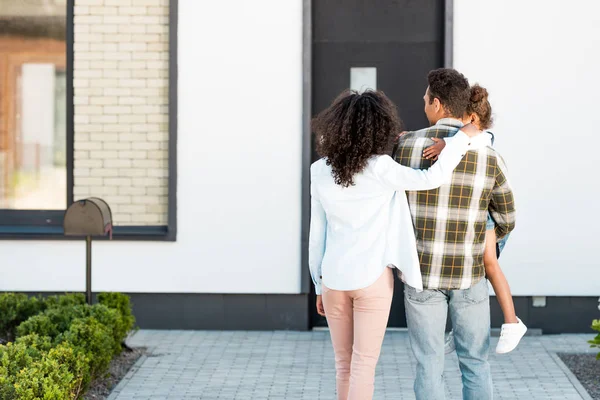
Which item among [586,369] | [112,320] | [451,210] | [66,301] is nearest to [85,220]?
[66,301]

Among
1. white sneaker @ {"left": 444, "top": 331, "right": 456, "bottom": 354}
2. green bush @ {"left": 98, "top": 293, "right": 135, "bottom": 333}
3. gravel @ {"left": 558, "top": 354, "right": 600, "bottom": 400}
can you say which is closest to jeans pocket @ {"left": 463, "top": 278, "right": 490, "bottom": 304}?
white sneaker @ {"left": 444, "top": 331, "right": 456, "bottom": 354}

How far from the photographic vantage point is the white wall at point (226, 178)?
7.99 metres

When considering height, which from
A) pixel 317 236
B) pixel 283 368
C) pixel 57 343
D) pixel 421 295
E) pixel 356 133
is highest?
pixel 356 133

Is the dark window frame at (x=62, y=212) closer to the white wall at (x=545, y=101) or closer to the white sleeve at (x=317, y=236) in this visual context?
the white wall at (x=545, y=101)

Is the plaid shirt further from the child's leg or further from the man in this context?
the child's leg

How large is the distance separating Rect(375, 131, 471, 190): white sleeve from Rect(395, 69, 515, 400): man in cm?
11

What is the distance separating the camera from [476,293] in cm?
445

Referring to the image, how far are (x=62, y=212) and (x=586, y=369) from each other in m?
4.49

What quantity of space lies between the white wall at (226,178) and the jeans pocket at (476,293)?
3.65 m

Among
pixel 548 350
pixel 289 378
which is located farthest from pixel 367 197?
pixel 548 350

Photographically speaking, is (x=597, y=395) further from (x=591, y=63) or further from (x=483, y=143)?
(x=591, y=63)

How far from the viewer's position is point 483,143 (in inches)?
172

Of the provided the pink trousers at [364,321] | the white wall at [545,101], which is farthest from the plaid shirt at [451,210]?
the white wall at [545,101]

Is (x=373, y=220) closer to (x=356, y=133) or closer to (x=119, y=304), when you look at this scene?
(x=356, y=133)
